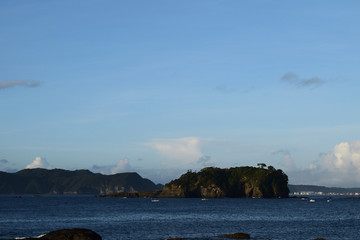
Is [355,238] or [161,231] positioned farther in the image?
[161,231]

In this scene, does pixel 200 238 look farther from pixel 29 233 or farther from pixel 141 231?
pixel 29 233

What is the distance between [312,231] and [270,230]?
805cm

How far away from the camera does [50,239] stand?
2394 inches

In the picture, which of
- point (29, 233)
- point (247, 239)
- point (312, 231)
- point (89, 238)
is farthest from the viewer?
point (312, 231)

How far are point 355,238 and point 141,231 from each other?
3796 centimetres

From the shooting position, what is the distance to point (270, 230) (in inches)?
3748

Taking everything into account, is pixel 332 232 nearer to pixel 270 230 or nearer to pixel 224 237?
pixel 270 230

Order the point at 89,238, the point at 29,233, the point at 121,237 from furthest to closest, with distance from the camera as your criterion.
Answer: the point at 29,233, the point at 121,237, the point at 89,238

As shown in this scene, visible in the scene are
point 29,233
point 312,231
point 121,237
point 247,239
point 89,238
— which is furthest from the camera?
point 312,231

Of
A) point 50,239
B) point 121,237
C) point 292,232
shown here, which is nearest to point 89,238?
point 50,239

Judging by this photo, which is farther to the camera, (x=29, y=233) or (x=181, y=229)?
(x=181, y=229)

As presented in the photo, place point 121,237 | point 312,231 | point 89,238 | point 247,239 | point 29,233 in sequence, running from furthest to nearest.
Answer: point 312,231
point 29,233
point 121,237
point 247,239
point 89,238

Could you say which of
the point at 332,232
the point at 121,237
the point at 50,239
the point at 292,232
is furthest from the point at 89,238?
the point at 332,232

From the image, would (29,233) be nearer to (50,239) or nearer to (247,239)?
(50,239)
